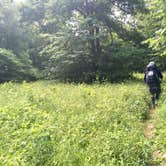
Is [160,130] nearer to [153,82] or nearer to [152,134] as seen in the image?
[152,134]

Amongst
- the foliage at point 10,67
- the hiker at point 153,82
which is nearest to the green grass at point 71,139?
the hiker at point 153,82

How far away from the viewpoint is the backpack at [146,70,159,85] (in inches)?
577

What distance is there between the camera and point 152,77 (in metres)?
14.7

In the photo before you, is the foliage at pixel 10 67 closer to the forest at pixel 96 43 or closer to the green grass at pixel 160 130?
the forest at pixel 96 43

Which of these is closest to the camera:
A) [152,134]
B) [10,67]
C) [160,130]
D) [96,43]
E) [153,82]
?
[160,130]

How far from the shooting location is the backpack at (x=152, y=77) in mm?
14648

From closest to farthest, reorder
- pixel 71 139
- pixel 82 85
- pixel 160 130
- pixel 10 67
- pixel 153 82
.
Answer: pixel 71 139
pixel 160 130
pixel 153 82
pixel 82 85
pixel 10 67

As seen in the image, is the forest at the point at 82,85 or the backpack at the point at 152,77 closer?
the forest at the point at 82,85

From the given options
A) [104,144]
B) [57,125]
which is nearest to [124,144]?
[104,144]

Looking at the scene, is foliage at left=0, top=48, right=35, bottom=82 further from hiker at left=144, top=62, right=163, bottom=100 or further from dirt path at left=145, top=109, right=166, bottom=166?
dirt path at left=145, top=109, right=166, bottom=166

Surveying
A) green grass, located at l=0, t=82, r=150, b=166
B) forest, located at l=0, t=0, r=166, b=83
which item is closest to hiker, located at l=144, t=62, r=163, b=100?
green grass, located at l=0, t=82, r=150, b=166

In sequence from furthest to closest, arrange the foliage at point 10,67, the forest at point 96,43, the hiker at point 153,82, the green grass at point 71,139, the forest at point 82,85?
1. the foliage at point 10,67
2. the forest at point 96,43
3. the hiker at point 153,82
4. the forest at point 82,85
5. the green grass at point 71,139

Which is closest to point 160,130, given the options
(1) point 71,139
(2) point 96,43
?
(1) point 71,139

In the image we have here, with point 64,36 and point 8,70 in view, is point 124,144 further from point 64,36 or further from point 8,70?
point 8,70
